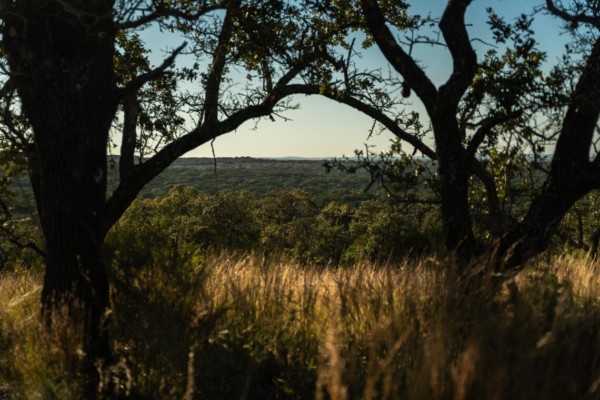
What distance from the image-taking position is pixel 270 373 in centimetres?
422

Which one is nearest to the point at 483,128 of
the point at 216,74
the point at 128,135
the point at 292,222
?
the point at 216,74

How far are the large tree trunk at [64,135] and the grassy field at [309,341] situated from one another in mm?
334

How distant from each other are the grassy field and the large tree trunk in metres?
0.33

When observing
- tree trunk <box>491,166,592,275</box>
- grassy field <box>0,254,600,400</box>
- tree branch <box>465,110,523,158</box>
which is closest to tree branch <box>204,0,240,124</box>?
grassy field <box>0,254,600,400</box>

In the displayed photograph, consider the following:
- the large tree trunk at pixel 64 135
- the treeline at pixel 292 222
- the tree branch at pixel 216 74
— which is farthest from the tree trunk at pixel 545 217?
the treeline at pixel 292 222

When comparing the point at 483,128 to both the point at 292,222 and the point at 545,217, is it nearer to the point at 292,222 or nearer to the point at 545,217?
the point at 545,217

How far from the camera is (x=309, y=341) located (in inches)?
171

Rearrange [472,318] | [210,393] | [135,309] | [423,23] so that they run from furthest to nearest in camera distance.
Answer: [423,23]
[135,309]
[472,318]
[210,393]

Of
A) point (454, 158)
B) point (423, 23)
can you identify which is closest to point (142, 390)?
point (454, 158)

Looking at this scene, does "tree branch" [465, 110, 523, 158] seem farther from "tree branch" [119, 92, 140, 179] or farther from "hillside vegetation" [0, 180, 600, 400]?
"tree branch" [119, 92, 140, 179]

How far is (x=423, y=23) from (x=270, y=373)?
6248 mm

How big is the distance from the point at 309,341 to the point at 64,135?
261 cm

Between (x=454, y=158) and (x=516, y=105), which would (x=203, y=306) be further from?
(x=516, y=105)

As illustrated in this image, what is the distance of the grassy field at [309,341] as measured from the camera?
3504 mm
